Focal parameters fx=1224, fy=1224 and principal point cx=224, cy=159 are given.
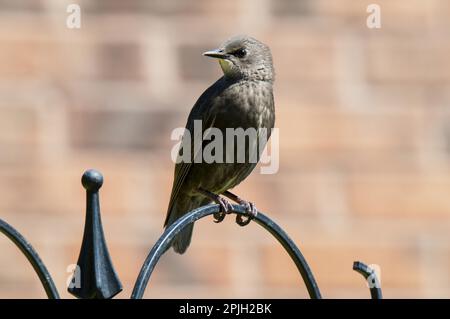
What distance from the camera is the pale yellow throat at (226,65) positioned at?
372 centimetres

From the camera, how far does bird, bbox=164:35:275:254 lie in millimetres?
3587

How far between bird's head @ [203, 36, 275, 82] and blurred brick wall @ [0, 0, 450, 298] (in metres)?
0.28

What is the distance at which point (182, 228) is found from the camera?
8.43 feet

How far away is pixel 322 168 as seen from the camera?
403 cm

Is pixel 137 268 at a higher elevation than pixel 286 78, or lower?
lower

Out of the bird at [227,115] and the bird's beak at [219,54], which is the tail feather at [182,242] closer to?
the bird at [227,115]

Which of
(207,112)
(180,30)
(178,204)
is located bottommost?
(178,204)

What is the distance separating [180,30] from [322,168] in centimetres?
65

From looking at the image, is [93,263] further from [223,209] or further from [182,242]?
[182,242]

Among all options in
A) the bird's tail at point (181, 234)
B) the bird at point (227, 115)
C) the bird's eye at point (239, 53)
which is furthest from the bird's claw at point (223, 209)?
the bird's eye at point (239, 53)

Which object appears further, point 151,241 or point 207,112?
point 151,241

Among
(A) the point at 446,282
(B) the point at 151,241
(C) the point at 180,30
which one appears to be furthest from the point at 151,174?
(A) the point at 446,282

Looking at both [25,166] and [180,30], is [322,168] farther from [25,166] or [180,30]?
[25,166]

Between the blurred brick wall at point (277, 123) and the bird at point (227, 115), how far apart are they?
25cm
